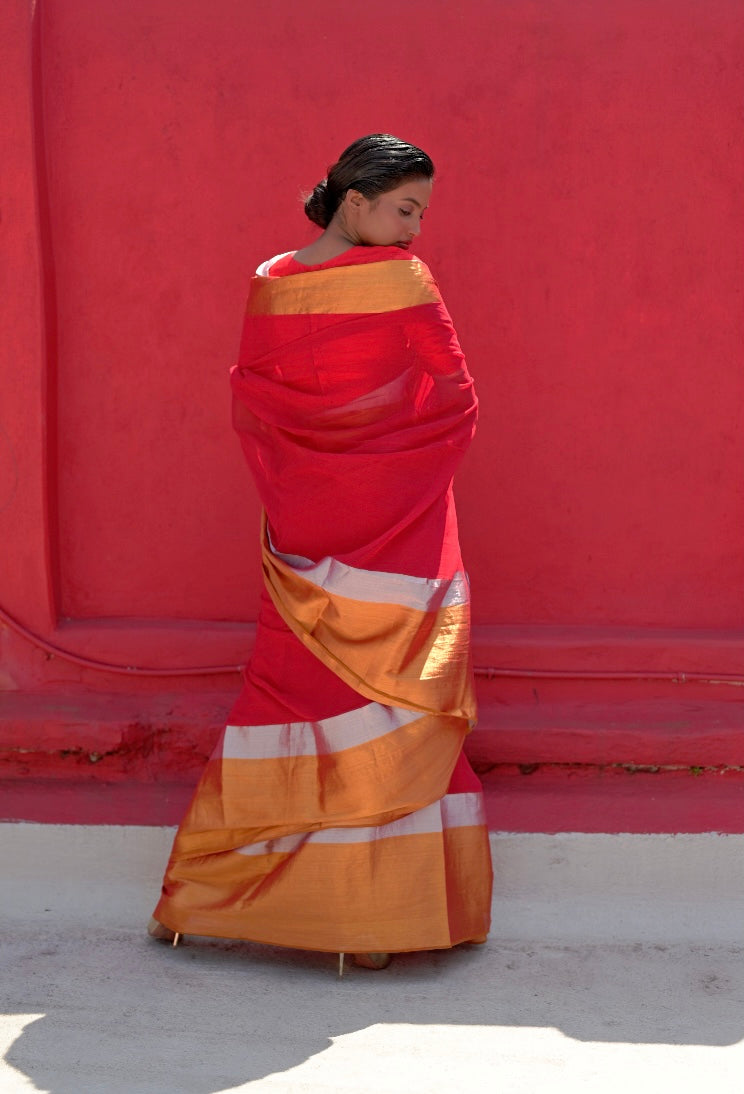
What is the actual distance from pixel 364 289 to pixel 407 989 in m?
1.46

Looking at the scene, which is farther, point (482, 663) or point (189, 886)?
point (482, 663)

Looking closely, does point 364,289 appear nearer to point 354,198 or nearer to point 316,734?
point 354,198

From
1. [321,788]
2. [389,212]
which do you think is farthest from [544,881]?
[389,212]

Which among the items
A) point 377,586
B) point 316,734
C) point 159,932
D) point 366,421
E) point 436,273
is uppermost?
point 436,273

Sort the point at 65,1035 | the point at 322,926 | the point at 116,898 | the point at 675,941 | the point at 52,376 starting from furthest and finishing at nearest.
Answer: the point at 52,376 → the point at 116,898 → the point at 675,941 → the point at 322,926 → the point at 65,1035

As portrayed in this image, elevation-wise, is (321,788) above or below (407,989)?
above

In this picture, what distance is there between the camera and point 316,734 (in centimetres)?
291

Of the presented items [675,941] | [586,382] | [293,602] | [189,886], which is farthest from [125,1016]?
[586,382]

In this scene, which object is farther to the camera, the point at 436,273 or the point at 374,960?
the point at 436,273

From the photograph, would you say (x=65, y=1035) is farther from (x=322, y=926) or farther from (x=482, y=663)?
(x=482, y=663)

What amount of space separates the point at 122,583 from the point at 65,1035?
4.39 feet

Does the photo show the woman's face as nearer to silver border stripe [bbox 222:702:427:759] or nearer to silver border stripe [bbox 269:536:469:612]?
silver border stripe [bbox 269:536:469:612]

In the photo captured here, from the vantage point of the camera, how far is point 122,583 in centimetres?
362

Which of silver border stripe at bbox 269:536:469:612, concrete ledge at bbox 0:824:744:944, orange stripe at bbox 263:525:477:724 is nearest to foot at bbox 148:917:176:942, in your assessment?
concrete ledge at bbox 0:824:744:944
